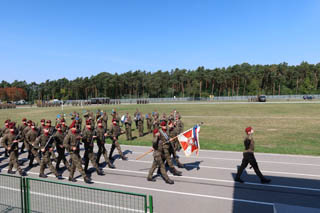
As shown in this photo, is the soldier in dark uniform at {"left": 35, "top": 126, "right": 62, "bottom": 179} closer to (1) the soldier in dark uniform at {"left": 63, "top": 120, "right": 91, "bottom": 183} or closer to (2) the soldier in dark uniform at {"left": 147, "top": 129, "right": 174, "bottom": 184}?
(1) the soldier in dark uniform at {"left": 63, "top": 120, "right": 91, "bottom": 183}

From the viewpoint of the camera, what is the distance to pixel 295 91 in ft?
314

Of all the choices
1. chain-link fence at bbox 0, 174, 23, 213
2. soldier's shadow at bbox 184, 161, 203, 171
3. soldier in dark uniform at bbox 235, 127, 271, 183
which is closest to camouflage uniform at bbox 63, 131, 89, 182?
chain-link fence at bbox 0, 174, 23, 213

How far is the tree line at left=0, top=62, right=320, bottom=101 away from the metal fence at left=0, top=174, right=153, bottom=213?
86395 mm

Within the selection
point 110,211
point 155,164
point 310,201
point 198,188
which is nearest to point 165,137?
point 155,164

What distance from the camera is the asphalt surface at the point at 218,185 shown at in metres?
6.71

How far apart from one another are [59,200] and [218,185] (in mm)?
4916

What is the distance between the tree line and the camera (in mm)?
95438

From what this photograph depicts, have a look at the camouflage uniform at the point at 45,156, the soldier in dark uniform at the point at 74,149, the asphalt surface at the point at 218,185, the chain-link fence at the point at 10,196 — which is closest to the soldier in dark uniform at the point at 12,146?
the asphalt surface at the point at 218,185

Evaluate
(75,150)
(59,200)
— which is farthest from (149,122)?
(59,200)

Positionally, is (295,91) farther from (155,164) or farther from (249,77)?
(155,164)

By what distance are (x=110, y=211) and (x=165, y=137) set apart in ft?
11.9

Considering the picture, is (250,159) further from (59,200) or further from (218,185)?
(59,200)

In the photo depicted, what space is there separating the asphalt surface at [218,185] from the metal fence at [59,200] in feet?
0.33

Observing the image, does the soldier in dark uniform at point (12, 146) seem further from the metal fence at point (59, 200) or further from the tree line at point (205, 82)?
the tree line at point (205, 82)
